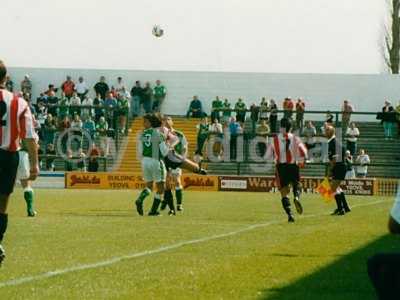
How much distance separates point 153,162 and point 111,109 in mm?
23858

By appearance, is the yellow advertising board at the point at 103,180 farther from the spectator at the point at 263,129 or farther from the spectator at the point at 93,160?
the spectator at the point at 263,129

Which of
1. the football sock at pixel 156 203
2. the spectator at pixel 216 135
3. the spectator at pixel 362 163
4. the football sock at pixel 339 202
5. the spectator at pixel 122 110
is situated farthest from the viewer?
the spectator at pixel 122 110

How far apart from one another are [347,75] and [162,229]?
3574cm

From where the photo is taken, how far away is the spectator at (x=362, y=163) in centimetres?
4755

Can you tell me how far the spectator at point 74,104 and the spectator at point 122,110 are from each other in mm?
1675

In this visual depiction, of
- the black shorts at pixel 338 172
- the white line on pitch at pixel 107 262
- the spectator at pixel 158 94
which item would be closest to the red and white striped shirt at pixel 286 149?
the black shorts at pixel 338 172

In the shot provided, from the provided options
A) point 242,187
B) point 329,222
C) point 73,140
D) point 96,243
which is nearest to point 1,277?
point 96,243

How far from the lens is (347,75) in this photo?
55906 millimetres

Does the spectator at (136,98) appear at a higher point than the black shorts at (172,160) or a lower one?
higher

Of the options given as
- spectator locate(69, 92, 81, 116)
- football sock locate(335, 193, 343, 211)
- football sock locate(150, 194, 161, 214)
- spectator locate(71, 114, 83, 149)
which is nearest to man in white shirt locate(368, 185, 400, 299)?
football sock locate(150, 194, 161, 214)

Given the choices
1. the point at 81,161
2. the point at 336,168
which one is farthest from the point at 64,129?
the point at 336,168

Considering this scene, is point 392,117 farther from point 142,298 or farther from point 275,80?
point 142,298

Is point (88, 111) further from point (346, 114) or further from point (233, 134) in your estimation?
point (346, 114)

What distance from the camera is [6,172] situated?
13312 millimetres
